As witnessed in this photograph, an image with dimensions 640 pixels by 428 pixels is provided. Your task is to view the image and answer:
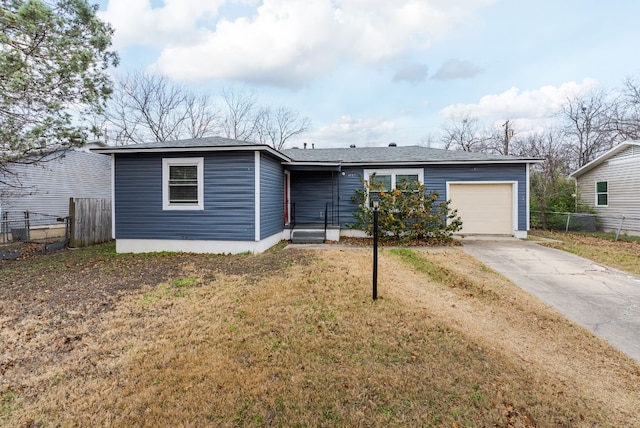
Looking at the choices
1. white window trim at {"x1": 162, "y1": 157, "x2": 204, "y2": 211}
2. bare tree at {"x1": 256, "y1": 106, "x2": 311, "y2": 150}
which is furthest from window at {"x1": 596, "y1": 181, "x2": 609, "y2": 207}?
bare tree at {"x1": 256, "y1": 106, "x2": 311, "y2": 150}

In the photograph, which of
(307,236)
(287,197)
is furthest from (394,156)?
(307,236)

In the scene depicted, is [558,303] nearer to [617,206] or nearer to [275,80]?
[617,206]

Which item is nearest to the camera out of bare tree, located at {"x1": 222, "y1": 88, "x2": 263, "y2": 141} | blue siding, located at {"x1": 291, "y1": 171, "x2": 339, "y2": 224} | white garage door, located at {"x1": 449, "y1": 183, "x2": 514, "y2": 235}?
white garage door, located at {"x1": 449, "y1": 183, "x2": 514, "y2": 235}

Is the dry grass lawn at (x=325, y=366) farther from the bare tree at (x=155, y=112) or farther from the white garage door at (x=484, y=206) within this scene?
the bare tree at (x=155, y=112)

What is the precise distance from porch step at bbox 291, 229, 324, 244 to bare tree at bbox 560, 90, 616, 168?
21.2 meters

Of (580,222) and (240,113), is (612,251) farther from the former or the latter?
(240,113)

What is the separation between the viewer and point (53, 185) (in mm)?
14305

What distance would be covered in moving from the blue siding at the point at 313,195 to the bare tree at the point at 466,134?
65.7 feet

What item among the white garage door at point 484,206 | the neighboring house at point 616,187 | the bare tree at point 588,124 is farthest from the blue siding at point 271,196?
the bare tree at point 588,124

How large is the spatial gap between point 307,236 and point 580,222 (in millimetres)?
11923

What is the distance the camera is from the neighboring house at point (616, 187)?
12.5 meters

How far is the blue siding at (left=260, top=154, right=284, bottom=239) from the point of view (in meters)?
8.80

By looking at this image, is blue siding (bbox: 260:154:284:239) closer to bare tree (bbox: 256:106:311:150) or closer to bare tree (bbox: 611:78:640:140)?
bare tree (bbox: 256:106:311:150)

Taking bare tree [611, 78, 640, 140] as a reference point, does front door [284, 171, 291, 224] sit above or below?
below
